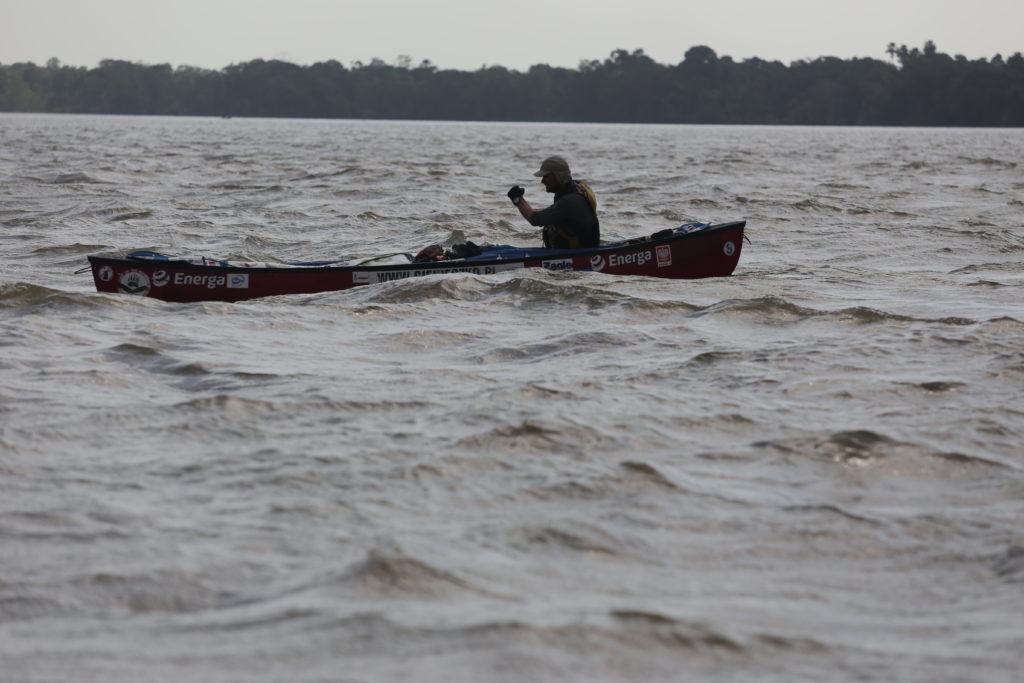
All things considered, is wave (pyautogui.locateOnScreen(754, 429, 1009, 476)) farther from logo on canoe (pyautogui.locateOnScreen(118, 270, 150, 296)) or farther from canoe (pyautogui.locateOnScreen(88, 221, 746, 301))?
logo on canoe (pyautogui.locateOnScreen(118, 270, 150, 296))

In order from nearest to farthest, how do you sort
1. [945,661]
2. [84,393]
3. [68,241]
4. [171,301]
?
1. [945,661]
2. [84,393]
3. [171,301]
4. [68,241]

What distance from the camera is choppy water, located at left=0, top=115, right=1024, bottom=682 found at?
436 centimetres

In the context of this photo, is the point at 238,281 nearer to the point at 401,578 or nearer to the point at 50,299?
the point at 50,299

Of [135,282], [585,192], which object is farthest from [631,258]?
[135,282]

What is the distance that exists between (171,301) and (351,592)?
743cm

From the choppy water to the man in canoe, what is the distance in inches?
24.8

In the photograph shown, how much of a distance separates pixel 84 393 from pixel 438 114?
563ft

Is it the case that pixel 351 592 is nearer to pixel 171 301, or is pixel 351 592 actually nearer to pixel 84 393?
pixel 84 393

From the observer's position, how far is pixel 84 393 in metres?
7.83

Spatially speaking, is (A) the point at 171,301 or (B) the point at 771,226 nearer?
(A) the point at 171,301

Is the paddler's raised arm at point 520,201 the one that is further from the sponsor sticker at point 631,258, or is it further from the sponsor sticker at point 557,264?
the sponsor sticker at point 631,258

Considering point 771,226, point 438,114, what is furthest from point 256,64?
point 771,226

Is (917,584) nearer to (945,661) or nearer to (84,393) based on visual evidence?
(945,661)

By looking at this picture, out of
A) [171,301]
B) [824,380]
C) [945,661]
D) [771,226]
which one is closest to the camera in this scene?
[945,661]
